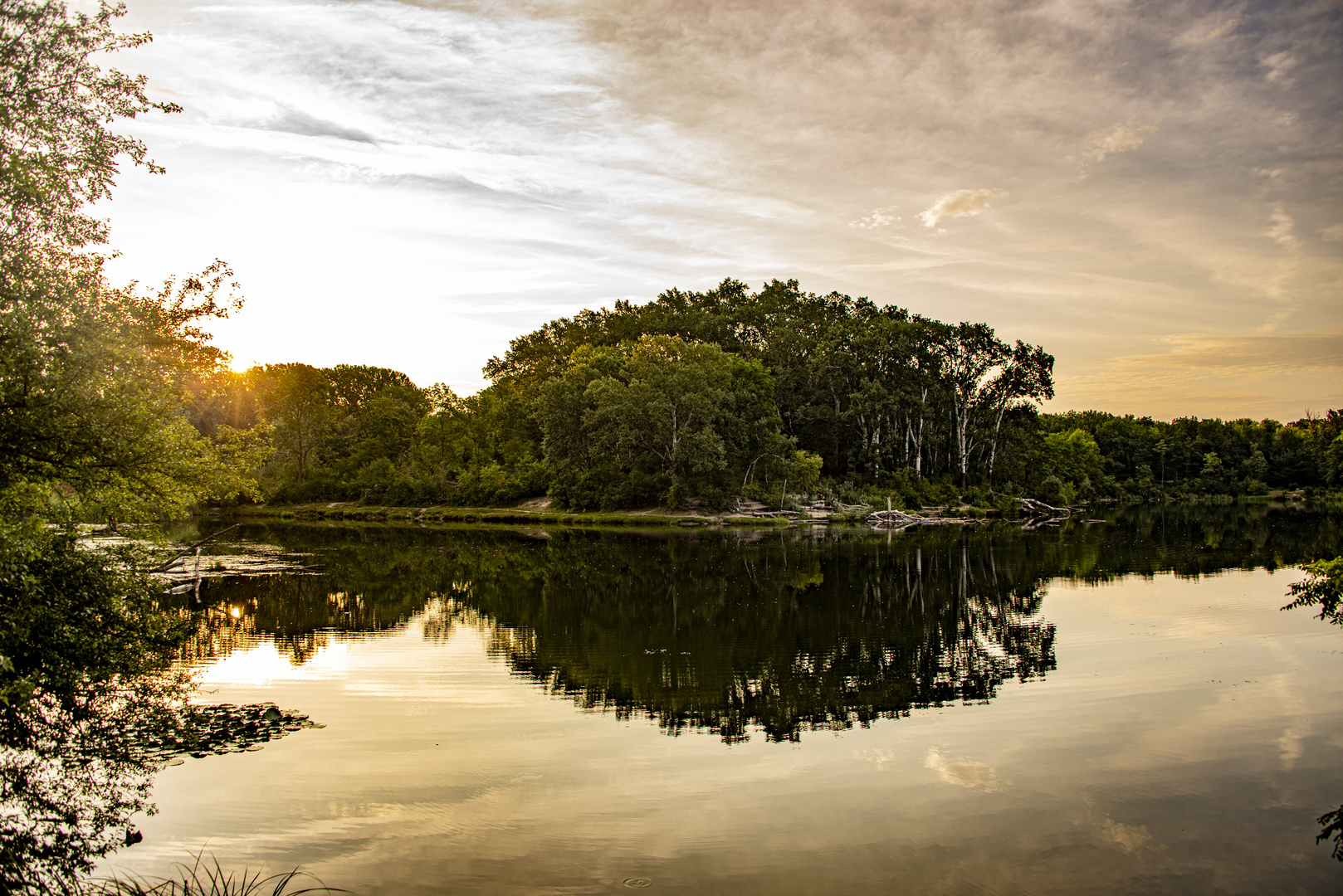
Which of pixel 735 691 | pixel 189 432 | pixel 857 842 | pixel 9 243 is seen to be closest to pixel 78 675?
pixel 189 432

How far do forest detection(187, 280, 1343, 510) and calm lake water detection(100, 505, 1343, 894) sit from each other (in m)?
37.8

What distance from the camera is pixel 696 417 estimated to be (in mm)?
62031

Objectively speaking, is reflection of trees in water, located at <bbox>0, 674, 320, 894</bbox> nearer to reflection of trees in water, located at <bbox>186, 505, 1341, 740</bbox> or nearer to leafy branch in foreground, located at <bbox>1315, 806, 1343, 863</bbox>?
reflection of trees in water, located at <bbox>186, 505, 1341, 740</bbox>

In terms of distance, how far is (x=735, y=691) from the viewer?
1489cm

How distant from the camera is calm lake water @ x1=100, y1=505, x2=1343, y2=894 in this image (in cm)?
828

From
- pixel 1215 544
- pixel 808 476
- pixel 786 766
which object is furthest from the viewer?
pixel 808 476

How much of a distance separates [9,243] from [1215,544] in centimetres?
5071

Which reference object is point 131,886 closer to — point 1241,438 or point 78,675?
point 78,675

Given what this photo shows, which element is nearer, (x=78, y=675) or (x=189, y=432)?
(x=78, y=675)

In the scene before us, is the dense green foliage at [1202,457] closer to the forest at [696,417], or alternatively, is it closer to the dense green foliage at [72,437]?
the forest at [696,417]

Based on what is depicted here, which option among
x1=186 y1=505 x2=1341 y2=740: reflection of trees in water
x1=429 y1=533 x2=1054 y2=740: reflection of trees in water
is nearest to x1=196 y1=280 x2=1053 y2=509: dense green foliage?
x1=186 y1=505 x2=1341 y2=740: reflection of trees in water

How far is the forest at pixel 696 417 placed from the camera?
6444 centimetres

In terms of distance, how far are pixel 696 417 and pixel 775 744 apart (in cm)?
5065

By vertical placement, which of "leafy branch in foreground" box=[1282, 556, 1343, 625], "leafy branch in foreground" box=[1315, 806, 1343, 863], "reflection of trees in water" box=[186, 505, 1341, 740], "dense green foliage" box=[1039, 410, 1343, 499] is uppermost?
"dense green foliage" box=[1039, 410, 1343, 499]
